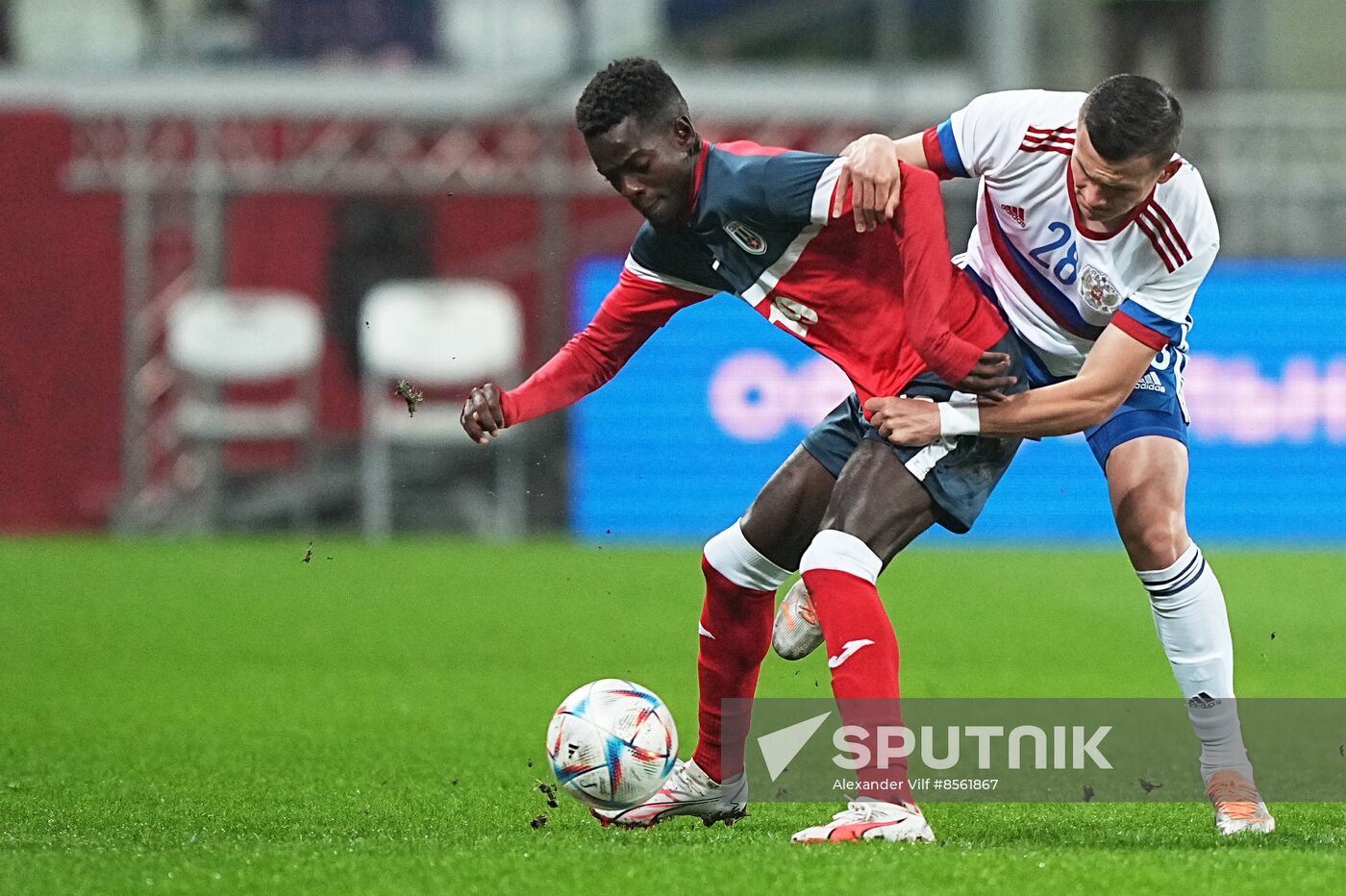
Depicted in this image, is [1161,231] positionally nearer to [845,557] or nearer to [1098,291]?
[1098,291]

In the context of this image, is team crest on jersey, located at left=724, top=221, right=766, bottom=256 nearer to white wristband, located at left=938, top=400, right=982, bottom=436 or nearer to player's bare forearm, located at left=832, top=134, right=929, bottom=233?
player's bare forearm, located at left=832, top=134, right=929, bottom=233

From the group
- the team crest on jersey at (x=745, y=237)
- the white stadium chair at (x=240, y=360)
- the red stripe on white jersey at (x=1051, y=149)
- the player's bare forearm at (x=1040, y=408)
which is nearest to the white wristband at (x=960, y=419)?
the player's bare forearm at (x=1040, y=408)

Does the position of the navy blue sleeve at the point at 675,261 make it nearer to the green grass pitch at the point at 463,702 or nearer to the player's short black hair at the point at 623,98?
the player's short black hair at the point at 623,98

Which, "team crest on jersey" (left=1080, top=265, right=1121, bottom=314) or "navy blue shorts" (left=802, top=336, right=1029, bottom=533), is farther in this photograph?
"team crest on jersey" (left=1080, top=265, right=1121, bottom=314)

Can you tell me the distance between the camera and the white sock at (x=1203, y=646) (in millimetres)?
4598

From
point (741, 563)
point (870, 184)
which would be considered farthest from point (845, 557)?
point (870, 184)

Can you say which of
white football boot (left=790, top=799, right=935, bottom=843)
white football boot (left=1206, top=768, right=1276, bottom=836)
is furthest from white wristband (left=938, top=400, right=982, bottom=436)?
white football boot (left=1206, top=768, right=1276, bottom=836)

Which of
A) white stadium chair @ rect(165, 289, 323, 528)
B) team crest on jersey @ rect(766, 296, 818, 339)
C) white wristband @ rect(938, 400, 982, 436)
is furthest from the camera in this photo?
white stadium chair @ rect(165, 289, 323, 528)

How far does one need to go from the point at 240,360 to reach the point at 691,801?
1118 cm

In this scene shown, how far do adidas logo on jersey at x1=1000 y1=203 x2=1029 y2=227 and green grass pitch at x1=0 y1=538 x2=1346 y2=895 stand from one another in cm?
139

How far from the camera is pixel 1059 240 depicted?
14.7ft

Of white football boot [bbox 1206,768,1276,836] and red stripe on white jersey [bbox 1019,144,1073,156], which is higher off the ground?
red stripe on white jersey [bbox 1019,144,1073,156]

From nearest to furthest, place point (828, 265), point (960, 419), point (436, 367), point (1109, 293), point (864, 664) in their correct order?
1. point (864, 664)
2. point (960, 419)
3. point (828, 265)
4. point (1109, 293)
5. point (436, 367)

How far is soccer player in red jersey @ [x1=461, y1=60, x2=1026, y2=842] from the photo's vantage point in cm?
409
